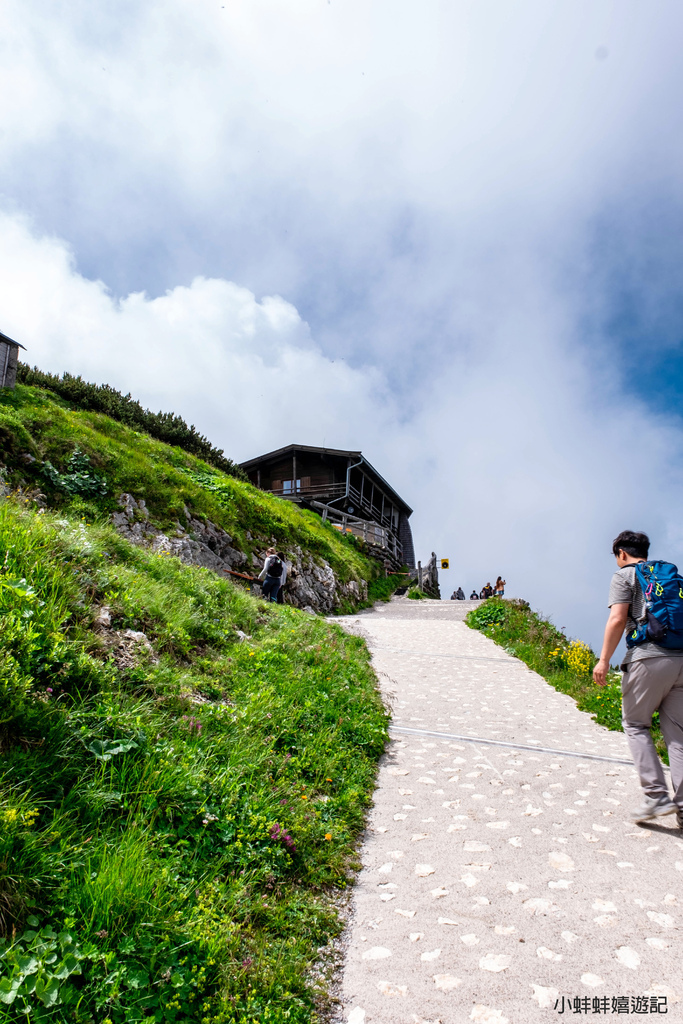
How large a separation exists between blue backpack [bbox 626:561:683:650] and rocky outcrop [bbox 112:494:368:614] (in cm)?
894

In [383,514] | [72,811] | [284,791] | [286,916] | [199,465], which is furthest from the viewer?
[383,514]

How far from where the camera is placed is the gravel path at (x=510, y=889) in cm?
284

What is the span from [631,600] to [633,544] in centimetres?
63

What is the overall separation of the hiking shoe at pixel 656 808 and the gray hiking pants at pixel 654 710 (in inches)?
1.8

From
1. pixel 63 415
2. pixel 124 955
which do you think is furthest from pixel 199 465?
pixel 124 955

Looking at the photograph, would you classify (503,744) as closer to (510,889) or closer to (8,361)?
(510,889)

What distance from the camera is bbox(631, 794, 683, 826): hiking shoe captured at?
4688 millimetres

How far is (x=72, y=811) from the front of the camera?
307cm

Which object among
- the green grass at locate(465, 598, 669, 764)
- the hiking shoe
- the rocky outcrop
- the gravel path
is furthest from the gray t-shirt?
the rocky outcrop

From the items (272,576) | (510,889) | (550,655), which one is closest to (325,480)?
(272,576)

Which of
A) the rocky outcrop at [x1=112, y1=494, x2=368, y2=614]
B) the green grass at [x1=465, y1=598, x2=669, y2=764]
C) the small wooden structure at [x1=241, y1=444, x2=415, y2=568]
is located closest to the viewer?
the green grass at [x1=465, y1=598, x2=669, y2=764]

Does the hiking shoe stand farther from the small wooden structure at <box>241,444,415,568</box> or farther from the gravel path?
the small wooden structure at <box>241,444,415,568</box>

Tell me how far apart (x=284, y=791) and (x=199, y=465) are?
62.7 feet

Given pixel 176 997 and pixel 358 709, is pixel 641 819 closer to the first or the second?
pixel 358 709
